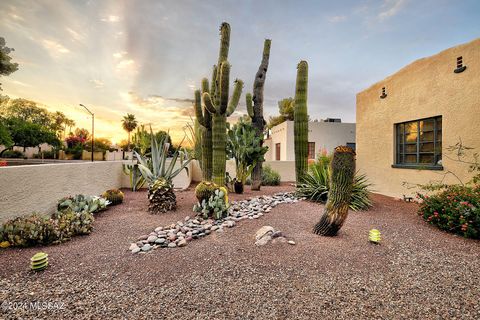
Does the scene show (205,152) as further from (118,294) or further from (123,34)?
(118,294)

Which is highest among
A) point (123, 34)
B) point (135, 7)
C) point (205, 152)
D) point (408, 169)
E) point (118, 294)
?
point (135, 7)

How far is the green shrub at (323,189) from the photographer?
210 inches

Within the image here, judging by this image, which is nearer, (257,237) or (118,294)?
(118,294)

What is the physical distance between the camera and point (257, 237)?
3359 mm

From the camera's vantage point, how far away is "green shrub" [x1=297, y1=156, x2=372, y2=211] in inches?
210

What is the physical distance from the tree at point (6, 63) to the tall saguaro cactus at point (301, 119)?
11.5 meters

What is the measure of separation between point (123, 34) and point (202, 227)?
5.69 meters

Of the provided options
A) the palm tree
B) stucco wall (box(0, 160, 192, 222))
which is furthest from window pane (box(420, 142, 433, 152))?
the palm tree

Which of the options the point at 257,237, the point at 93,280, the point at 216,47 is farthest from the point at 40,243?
the point at 216,47

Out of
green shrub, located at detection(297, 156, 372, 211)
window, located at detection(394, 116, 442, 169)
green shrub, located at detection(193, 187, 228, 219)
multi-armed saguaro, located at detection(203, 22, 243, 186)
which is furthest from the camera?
window, located at detection(394, 116, 442, 169)

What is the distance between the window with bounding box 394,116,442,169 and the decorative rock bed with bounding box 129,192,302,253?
4.24 m

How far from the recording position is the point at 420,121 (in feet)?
20.9

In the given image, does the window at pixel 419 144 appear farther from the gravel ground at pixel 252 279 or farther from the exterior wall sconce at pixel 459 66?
the gravel ground at pixel 252 279

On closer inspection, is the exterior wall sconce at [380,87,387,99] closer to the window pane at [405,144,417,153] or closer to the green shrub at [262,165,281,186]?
the window pane at [405,144,417,153]
